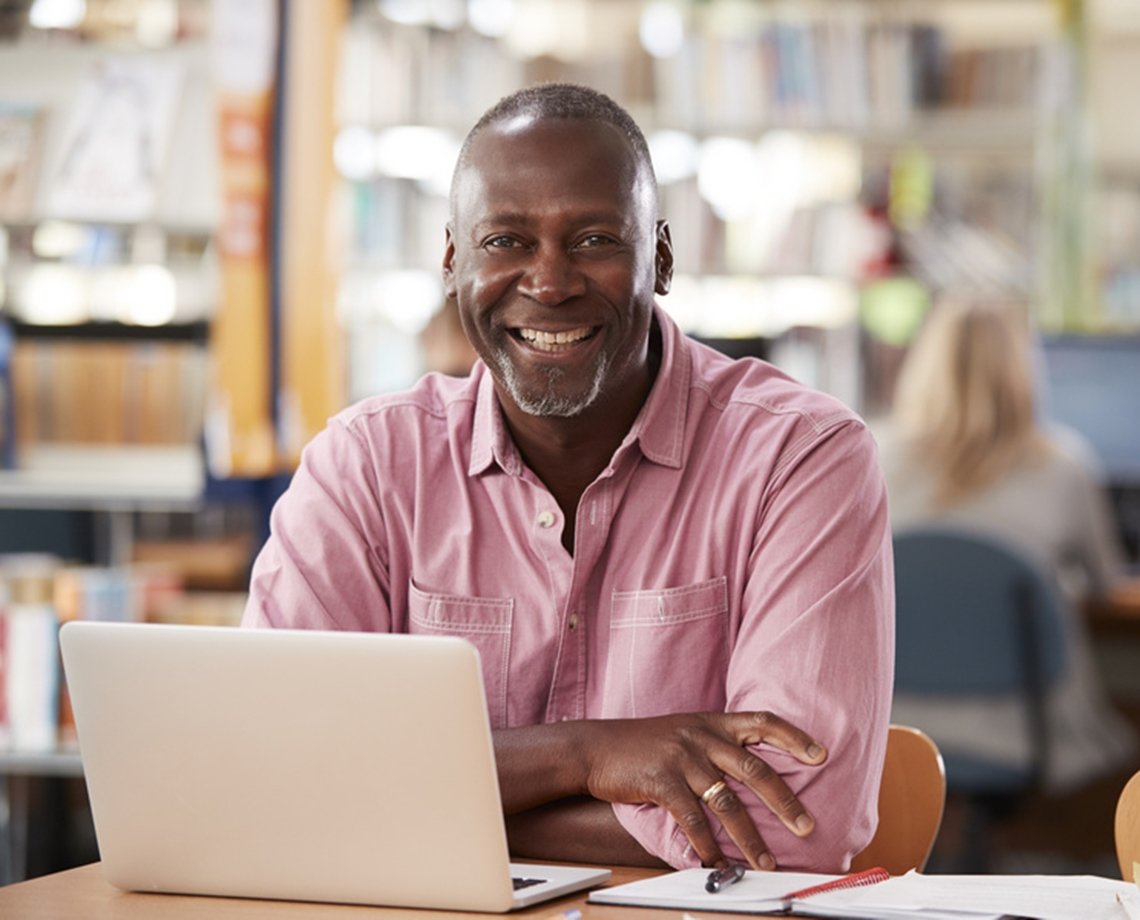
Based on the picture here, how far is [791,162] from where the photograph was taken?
17.8 feet

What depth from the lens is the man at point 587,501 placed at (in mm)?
1713

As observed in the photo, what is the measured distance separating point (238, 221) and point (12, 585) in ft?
2.58

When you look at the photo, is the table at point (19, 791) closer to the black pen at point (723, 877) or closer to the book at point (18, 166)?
the book at point (18, 166)

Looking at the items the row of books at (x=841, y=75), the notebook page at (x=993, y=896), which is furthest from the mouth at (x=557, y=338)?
the row of books at (x=841, y=75)

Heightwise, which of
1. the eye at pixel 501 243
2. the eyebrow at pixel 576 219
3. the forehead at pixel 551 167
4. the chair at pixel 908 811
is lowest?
the chair at pixel 908 811

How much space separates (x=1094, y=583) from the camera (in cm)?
405

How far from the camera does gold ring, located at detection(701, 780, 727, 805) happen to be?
152 centimetres

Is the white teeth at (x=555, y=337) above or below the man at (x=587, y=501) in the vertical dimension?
above

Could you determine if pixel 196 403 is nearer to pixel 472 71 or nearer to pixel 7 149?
pixel 7 149

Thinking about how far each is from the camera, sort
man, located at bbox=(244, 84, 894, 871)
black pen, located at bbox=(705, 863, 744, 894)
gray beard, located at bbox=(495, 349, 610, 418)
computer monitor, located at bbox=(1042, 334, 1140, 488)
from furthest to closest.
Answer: computer monitor, located at bbox=(1042, 334, 1140, 488) < gray beard, located at bbox=(495, 349, 610, 418) < man, located at bbox=(244, 84, 894, 871) < black pen, located at bbox=(705, 863, 744, 894)

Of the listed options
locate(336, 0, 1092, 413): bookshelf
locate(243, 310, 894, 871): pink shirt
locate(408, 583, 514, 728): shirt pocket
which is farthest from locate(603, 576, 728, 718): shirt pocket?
locate(336, 0, 1092, 413): bookshelf

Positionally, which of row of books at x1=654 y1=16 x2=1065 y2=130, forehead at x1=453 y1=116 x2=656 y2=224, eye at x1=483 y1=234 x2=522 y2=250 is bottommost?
eye at x1=483 y1=234 x2=522 y2=250

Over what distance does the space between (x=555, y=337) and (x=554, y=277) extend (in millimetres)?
62

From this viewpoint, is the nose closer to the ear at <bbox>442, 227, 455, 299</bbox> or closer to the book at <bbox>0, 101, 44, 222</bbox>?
the ear at <bbox>442, 227, 455, 299</bbox>
